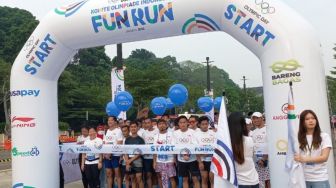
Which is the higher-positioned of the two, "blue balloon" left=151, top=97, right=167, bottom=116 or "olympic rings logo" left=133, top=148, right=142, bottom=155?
"blue balloon" left=151, top=97, right=167, bottom=116

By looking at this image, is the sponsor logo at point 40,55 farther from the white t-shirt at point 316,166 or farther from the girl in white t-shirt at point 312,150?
the white t-shirt at point 316,166

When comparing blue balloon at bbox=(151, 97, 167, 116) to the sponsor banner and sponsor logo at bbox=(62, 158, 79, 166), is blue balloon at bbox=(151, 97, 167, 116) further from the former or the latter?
the sponsor banner

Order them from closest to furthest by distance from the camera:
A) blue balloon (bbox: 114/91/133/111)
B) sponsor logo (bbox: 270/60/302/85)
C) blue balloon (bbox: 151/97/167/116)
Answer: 1. sponsor logo (bbox: 270/60/302/85)
2. blue balloon (bbox: 114/91/133/111)
3. blue balloon (bbox: 151/97/167/116)

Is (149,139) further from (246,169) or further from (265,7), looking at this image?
(246,169)

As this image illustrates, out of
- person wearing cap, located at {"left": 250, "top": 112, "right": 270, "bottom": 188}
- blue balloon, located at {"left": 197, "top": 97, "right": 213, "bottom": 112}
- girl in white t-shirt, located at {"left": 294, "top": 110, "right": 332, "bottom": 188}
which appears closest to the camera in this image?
girl in white t-shirt, located at {"left": 294, "top": 110, "right": 332, "bottom": 188}

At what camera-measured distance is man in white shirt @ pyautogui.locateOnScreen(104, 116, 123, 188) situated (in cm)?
833

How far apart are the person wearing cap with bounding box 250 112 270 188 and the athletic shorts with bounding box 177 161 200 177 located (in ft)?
3.38

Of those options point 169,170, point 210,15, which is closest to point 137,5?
point 210,15

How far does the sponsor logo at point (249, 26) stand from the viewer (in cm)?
609

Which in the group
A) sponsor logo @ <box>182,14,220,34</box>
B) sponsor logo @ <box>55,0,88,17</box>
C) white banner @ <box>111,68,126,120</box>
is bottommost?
white banner @ <box>111,68,126,120</box>

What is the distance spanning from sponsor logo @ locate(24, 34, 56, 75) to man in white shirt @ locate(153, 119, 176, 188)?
232cm

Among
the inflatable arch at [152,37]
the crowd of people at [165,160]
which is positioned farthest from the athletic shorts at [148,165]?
the inflatable arch at [152,37]

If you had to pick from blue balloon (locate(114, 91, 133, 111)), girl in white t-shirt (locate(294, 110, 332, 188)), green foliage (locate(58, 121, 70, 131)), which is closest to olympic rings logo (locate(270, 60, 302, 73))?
girl in white t-shirt (locate(294, 110, 332, 188))

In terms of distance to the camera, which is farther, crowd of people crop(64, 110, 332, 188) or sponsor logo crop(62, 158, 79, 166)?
sponsor logo crop(62, 158, 79, 166)
